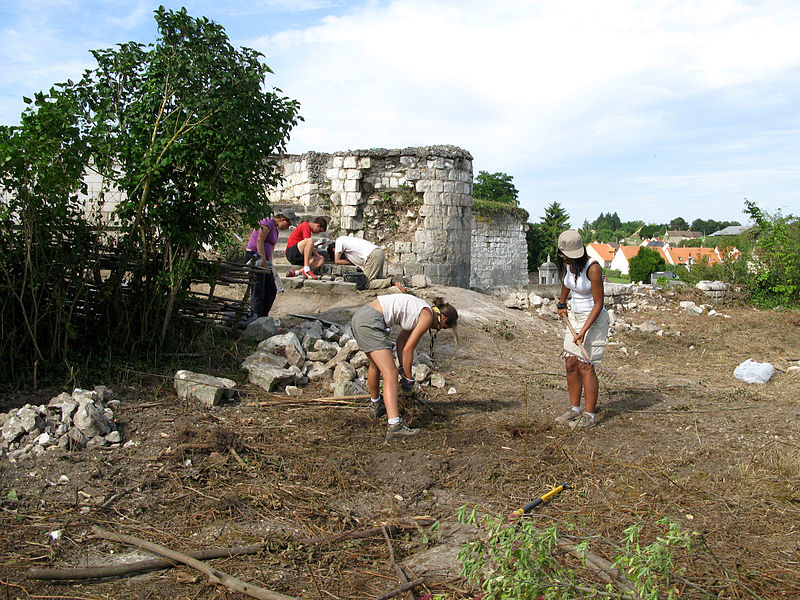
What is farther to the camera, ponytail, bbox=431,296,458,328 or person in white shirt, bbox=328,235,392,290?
person in white shirt, bbox=328,235,392,290

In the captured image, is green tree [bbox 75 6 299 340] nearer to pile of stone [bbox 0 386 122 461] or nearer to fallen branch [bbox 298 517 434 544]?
pile of stone [bbox 0 386 122 461]

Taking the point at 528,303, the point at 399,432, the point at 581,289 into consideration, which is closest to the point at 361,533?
the point at 399,432

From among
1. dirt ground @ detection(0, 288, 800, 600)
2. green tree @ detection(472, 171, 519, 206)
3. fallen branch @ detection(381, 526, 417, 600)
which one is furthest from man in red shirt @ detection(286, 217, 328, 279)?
green tree @ detection(472, 171, 519, 206)

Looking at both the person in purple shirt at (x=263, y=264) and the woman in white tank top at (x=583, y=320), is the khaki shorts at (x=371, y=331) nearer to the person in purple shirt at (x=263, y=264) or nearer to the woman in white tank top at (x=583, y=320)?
the woman in white tank top at (x=583, y=320)

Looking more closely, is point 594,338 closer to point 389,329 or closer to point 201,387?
point 389,329

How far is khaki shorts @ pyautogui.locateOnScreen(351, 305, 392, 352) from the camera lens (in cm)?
492

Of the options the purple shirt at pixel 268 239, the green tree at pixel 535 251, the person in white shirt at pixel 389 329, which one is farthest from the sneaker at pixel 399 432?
the green tree at pixel 535 251

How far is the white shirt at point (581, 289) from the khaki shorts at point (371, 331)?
156 cm

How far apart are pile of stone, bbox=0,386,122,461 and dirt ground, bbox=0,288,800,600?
0.44 ft

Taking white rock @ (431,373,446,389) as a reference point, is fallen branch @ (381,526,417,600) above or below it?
below

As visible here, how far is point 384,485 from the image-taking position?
13.6ft

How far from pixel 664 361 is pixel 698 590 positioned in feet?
21.9

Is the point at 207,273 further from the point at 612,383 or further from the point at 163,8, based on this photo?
the point at 612,383

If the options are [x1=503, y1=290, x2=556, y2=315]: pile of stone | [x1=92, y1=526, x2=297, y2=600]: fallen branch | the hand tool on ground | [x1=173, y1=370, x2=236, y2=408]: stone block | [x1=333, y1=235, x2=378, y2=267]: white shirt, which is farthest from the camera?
[x1=503, y1=290, x2=556, y2=315]: pile of stone
